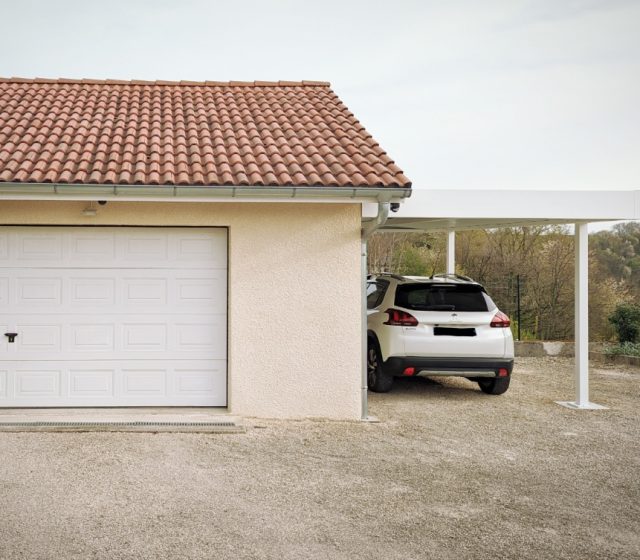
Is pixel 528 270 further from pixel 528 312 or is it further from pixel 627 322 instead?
pixel 627 322

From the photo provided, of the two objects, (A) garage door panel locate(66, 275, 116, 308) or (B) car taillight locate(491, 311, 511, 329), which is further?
(B) car taillight locate(491, 311, 511, 329)

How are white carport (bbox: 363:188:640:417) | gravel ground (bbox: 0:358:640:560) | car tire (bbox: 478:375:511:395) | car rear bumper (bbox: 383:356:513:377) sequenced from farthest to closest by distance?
1. car tire (bbox: 478:375:511:395)
2. car rear bumper (bbox: 383:356:513:377)
3. white carport (bbox: 363:188:640:417)
4. gravel ground (bbox: 0:358:640:560)

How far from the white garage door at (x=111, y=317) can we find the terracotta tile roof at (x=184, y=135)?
872 mm

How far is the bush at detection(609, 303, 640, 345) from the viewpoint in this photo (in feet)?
52.5

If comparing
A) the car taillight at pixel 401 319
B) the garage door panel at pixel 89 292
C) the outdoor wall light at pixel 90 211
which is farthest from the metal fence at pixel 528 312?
the outdoor wall light at pixel 90 211

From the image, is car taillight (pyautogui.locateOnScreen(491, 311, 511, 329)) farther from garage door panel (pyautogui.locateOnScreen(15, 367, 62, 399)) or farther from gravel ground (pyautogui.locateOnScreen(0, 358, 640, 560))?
garage door panel (pyautogui.locateOnScreen(15, 367, 62, 399))

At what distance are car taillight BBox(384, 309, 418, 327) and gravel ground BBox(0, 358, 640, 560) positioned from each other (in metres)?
1.29

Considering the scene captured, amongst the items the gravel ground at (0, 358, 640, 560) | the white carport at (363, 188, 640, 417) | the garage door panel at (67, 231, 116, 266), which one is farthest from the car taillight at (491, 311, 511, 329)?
the garage door panel at (67, 231, 116, 266)

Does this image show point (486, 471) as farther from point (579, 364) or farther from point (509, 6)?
point (509, 6)

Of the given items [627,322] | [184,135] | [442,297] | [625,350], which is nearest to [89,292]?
[184,135]

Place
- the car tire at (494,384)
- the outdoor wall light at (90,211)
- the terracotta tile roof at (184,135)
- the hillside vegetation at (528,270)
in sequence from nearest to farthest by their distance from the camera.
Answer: the terracotta tile roof at (184,135)
the outdoor wall light at (90,211)
the car tire at (494,384)
the hillside vegetation at (528,270)

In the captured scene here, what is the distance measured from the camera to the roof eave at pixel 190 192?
7.76 metres

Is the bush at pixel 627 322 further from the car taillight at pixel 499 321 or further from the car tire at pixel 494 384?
the car taillight at pixel 499 321

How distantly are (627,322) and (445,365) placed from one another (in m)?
8.39
